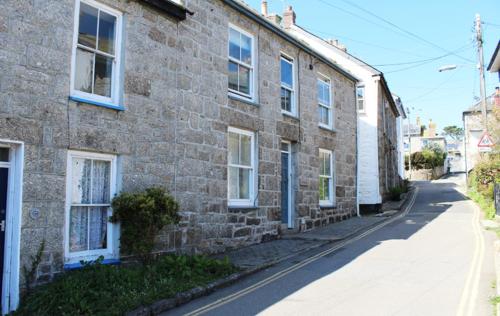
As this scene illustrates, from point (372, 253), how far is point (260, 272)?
310 centimetres

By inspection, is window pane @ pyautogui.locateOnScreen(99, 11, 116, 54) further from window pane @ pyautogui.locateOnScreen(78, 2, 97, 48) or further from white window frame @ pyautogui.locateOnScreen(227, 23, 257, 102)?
white window frame @ pyautogui.locateOnScreen(227, 23, 257, 102)

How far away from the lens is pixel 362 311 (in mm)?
6426

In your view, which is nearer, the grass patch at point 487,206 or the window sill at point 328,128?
the window sill at point 328,128

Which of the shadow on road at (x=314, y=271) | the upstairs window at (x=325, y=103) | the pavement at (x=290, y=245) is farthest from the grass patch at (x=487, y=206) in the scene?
the upstairs window at (x=325, y=103)

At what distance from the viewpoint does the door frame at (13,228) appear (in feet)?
22.1

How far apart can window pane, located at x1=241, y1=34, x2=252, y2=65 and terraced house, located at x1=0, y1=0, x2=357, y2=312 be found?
0.11 feet

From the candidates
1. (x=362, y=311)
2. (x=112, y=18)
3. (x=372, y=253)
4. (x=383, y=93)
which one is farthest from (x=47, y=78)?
(x=383, y=93)

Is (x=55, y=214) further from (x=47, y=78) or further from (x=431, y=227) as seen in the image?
(x=431, y=227)

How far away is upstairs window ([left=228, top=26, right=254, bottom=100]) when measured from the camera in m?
12.3

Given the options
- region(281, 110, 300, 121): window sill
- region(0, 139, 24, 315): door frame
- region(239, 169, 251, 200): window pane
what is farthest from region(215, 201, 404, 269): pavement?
region(0, 139, 24, 315): door frame

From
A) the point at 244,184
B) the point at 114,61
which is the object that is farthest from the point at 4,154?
the point at 244,184

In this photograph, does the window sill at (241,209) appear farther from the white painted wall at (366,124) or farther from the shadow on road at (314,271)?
the white painted wall at (366,124)

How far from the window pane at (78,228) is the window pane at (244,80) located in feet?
19.7

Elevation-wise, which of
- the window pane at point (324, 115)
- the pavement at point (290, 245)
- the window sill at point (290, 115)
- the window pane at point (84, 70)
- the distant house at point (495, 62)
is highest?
the distant house at point (495, 62)
